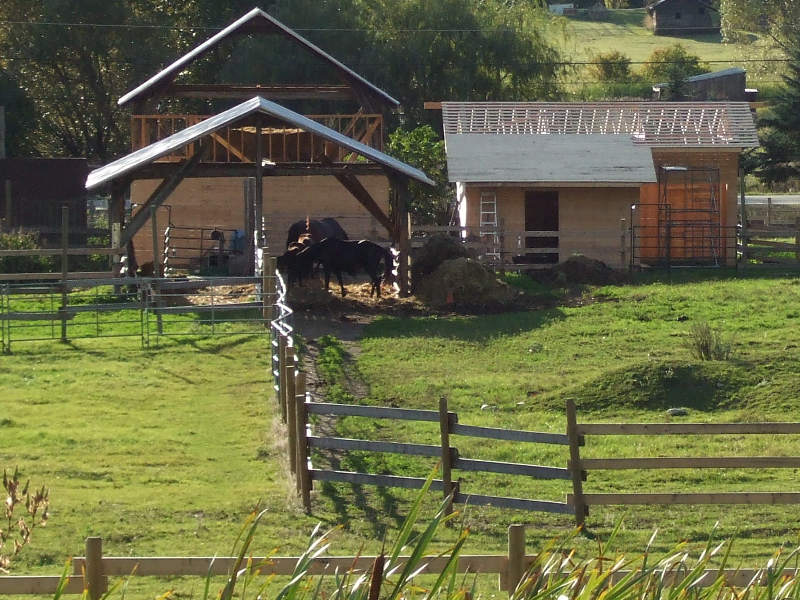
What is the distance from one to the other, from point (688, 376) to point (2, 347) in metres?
10.4

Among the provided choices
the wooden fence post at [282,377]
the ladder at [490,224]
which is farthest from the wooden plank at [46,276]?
the wooden fence post at [282,377]

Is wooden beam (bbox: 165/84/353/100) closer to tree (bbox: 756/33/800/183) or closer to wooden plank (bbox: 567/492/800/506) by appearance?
tree (bbox: 756/33/800/183)

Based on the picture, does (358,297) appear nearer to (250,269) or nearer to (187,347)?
(250,269)

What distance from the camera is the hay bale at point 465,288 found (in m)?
24.7

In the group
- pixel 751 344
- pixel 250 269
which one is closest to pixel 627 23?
pixel 250 269

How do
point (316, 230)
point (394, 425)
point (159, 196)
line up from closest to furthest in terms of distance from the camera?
point (394, 425)
point (159, 196)
point (316, 230)

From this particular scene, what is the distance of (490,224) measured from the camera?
3119 centimetres

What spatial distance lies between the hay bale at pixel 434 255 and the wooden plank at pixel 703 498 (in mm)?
16403

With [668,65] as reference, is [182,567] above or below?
below

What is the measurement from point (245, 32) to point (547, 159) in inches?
337

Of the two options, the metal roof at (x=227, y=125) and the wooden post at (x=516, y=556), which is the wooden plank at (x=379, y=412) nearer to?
the wooden post at (x=516, y=556)

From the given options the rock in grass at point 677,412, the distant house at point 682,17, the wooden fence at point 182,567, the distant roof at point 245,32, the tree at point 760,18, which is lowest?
the rock in grass at point 677,412

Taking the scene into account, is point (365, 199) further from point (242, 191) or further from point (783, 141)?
point (783, 141)

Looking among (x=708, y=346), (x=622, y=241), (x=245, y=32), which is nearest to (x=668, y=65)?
(x=245, y=32)
